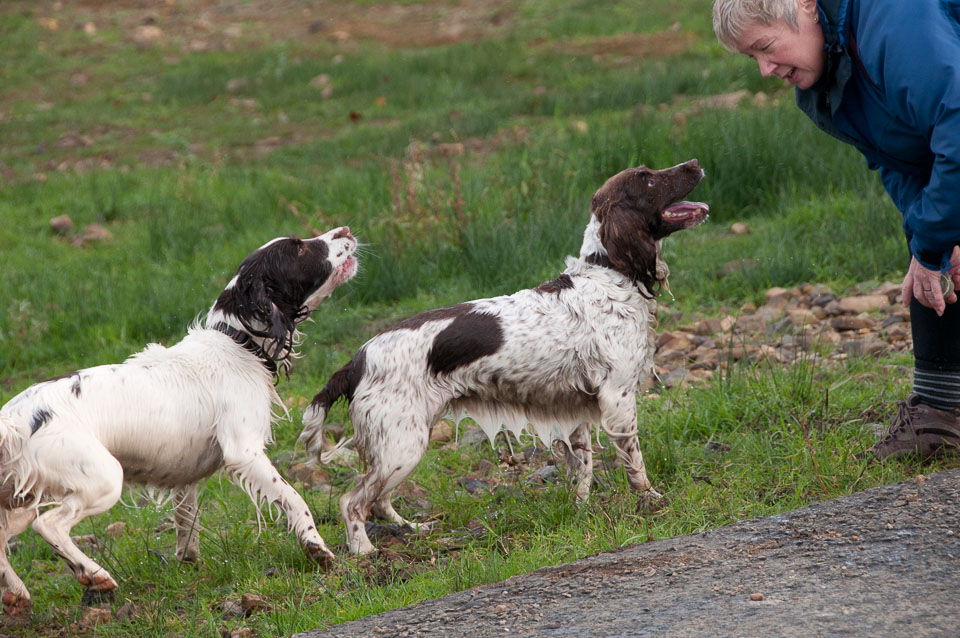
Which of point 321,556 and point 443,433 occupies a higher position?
point 321,556

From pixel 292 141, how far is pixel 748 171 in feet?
Answer: 22.9

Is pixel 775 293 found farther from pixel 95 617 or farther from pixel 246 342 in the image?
pixel 95 617

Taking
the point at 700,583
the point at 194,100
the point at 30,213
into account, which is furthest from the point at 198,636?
the point at 194,100

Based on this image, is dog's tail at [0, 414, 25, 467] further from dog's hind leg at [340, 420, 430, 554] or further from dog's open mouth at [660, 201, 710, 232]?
dog's open mouth at [660, 201, 710, 232]

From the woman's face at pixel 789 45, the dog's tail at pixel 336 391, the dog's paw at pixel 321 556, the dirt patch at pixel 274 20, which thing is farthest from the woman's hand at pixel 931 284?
the dirt patch at pixel 274 20

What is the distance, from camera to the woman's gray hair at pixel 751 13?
365 cm

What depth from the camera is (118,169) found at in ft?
40.7

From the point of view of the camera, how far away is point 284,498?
166 inches

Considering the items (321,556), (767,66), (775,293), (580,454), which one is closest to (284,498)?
(321,556)

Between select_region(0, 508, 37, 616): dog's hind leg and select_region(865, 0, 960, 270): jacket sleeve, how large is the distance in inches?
134

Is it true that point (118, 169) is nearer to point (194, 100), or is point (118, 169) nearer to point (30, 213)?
point (30, 213)

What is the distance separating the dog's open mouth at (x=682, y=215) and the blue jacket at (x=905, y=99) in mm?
677

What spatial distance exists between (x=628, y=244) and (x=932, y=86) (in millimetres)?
1478

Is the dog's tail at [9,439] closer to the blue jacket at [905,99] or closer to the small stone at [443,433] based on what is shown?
the small stone at [443,433]
